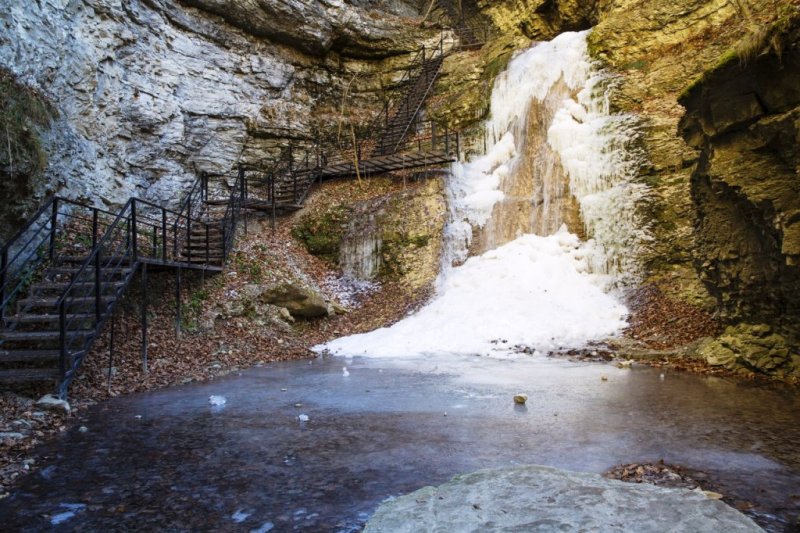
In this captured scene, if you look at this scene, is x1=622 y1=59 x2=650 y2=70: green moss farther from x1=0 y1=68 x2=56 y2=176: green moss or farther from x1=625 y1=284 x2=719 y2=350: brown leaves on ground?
x1=0 y1=68 x2=56 y2=176: green moss

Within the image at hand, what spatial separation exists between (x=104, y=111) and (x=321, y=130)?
32.3ft

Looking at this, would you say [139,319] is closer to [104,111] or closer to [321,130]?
[104,111]

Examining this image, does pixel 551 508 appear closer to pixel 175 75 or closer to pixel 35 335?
pixel 35 335

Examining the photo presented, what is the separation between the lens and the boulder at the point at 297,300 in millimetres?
13375

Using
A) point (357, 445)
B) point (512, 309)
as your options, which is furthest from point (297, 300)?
point (357, 445)

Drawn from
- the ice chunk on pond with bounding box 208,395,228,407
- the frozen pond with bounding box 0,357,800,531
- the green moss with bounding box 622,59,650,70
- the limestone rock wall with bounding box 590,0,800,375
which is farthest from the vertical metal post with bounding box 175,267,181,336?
the green moss with bounding box 622,59,650,70

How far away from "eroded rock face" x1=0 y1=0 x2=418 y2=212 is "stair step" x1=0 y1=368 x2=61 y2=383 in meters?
6.15

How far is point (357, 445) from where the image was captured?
4.95 metres

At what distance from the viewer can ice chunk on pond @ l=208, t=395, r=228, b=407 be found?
6.75m

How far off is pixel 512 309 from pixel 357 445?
8912 mm

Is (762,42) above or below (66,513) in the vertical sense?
above

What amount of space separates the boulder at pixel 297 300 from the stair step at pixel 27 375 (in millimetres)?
6912

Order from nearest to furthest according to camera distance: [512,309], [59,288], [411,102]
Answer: [59,288] → [512,309] → [411,102]

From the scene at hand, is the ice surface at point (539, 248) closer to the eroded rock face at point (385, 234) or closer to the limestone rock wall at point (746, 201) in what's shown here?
the eroded rock face at point (385, 234)
